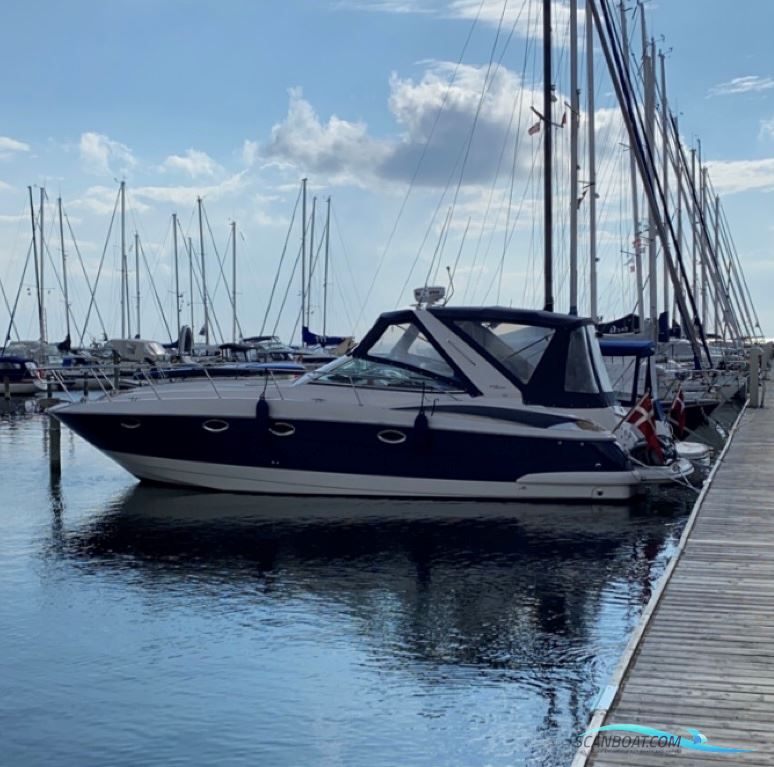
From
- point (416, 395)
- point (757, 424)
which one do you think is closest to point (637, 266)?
point (757, 424)

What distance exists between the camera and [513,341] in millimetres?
16406

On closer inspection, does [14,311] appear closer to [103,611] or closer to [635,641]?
[103,611]

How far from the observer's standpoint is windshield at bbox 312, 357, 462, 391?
1612 centimetres

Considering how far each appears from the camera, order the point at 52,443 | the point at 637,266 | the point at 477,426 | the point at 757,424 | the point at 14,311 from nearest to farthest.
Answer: the point at 477,426 < the point at 52,443 < the point at 757,424 < the point at 637,266 < the point at 14,311

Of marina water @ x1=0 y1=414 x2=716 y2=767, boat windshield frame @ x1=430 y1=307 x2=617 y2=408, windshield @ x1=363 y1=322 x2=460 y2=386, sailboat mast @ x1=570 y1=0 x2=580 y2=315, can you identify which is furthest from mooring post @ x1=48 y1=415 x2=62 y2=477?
sailboat mast @ x1=570 y1=0 x2=580 y2=315

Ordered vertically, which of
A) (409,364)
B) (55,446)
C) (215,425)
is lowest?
(55,446)

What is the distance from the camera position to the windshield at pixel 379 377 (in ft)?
52.9

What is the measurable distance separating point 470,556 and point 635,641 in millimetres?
5725

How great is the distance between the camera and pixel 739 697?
6.05 m

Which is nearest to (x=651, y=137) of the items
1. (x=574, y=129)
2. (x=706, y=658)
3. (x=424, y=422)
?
(x=574, y=129)

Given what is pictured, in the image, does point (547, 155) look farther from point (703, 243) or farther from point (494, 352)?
point (703, 243)

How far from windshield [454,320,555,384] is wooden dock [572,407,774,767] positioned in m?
5.34

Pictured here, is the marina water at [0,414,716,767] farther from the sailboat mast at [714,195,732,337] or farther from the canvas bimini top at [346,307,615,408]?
the sailboat mast at [714,195,732,337]

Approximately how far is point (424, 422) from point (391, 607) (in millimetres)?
5524
